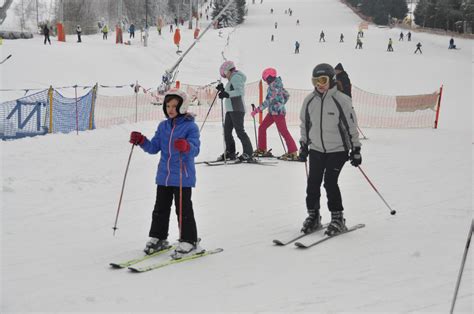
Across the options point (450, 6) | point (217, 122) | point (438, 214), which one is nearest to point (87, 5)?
point (450, 6)

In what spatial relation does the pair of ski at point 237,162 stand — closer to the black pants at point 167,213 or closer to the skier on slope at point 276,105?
the skier on slope at point 276,105

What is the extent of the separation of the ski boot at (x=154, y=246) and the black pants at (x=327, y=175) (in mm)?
1517

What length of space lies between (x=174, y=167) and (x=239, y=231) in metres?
1.31

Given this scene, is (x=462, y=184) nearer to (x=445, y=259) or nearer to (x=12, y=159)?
(x=445, y=259)

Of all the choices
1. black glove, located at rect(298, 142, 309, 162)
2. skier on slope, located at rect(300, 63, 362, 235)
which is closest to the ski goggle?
skier on slope, located at rect(300, 63, 362, 235)

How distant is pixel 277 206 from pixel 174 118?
2449mm

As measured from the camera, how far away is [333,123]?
18.3 feet

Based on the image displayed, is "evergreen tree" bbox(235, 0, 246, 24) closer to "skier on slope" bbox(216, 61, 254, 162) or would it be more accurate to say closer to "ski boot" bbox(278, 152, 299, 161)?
"ski boot" bbox(278, 152, 299, 161)

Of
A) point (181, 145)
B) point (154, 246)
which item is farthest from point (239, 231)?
point (181, 145)

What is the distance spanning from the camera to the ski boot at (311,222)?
570 cm

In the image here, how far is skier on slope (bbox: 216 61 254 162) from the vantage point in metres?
9.47

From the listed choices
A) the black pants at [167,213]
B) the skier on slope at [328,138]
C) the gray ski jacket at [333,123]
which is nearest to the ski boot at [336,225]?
the skier on slope at [328,138]

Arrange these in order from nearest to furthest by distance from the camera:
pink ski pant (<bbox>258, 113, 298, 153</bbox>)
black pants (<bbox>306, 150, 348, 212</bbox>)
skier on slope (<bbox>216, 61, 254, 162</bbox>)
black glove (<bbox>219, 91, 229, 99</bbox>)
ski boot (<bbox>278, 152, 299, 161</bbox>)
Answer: black pants (<bbox>306, 150, 348, 212</bbox>)
black glove (<bbox>219, 91, 229, 99</bbox>)
skier on slope (<bbox>216, 61, 254, 162</bbox>)
pink ski pant (<bbox>258, 113, 298, 153</bbox>)
ski boot (<bbox>278, 152, 299, 161</bbox>)

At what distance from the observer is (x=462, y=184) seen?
→ 27.5 ft
